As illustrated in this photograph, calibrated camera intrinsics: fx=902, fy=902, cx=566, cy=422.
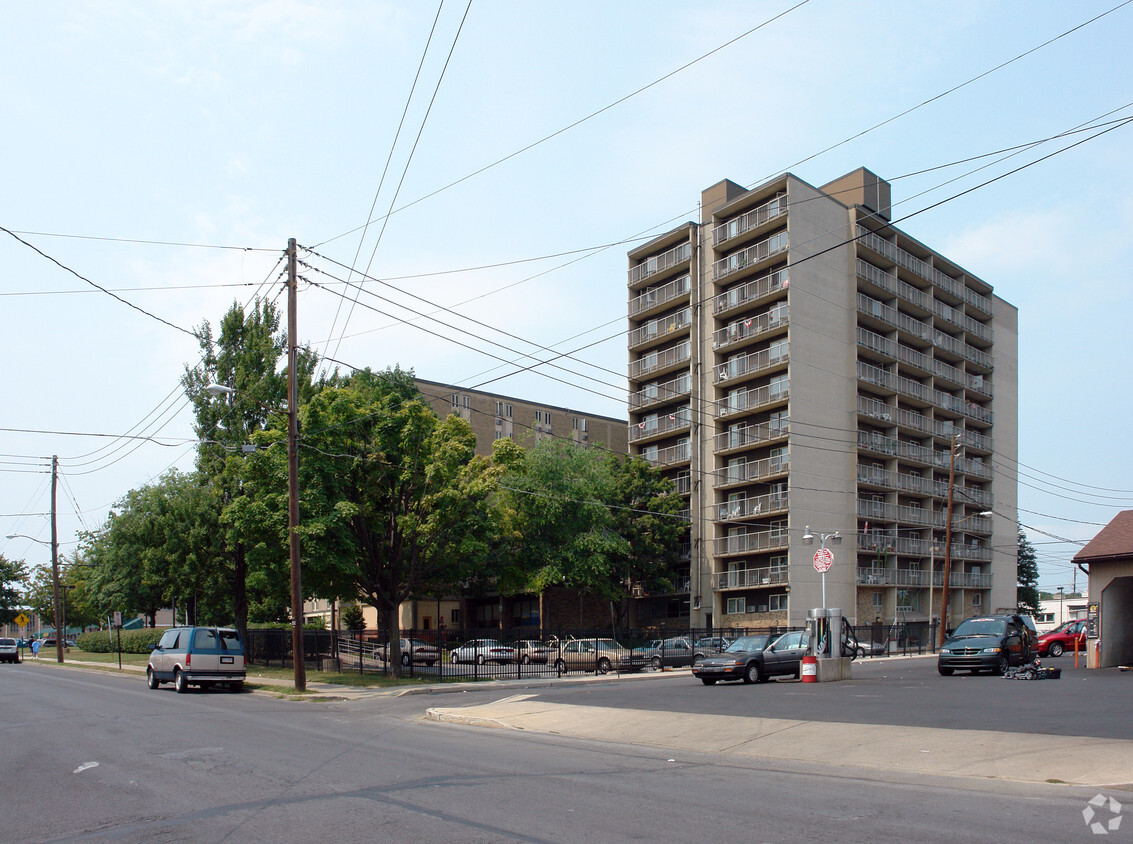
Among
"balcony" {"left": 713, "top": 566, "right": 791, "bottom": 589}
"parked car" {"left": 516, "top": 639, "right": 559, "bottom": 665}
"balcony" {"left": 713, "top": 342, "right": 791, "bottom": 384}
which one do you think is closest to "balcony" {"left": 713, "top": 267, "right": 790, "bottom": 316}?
"balcony" {"left": 713, "top": 342, "right": 791, "bottom": 384}

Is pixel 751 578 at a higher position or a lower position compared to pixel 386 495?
lower

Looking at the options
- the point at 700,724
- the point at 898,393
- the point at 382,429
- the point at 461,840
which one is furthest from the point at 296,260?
the point at 898,393

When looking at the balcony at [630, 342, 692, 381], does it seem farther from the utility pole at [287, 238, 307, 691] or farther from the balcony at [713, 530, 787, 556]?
the utility pole at [287, 238, 307, 691]

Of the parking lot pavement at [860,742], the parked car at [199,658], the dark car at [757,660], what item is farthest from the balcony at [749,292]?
the parking lot pavement at [860,742]

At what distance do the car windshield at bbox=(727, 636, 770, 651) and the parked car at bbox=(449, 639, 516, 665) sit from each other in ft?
34.5

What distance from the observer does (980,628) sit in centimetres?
2780

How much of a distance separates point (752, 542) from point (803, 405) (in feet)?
29.0

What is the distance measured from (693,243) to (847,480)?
60.7 ft

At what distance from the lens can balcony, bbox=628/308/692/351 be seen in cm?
6112

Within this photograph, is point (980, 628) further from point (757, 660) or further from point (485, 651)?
point (485, 651)

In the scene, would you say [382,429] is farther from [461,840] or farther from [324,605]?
[324,605]

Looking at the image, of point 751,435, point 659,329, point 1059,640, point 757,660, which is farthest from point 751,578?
point 757,660

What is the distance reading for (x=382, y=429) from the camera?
29812 millimetres

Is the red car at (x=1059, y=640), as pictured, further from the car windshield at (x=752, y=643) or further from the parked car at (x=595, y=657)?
the car windshield at (x=752, y=643)
